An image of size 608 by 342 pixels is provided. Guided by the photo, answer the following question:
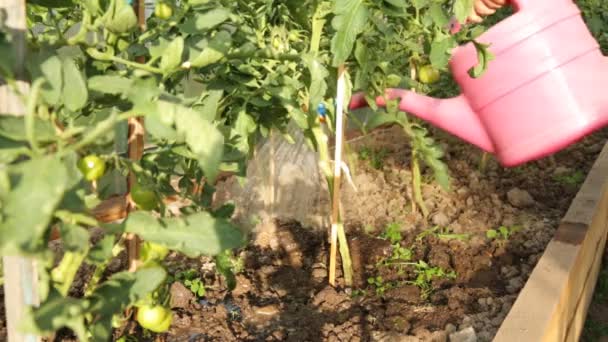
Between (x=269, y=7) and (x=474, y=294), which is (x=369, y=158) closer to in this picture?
(x=474, y=294)

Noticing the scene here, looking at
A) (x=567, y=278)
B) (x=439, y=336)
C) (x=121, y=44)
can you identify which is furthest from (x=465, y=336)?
(x=121, y=44)

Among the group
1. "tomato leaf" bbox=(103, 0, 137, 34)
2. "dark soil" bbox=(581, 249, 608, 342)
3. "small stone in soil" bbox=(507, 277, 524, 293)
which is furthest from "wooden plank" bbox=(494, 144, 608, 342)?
"tomato leaf" bbox=(103, 0, 137, 34)

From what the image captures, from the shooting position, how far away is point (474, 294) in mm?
1917

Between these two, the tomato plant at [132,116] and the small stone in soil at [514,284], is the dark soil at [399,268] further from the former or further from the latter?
the tomato plant at [132,116]

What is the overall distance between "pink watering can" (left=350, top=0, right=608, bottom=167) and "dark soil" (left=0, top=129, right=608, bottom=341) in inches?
18.7

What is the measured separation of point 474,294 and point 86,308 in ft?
4.77

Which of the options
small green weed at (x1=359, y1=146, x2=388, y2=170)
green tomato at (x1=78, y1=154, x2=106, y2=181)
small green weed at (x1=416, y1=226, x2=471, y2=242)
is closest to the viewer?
green tomato at (x1=78, y1=154, x2=106, y2=181)

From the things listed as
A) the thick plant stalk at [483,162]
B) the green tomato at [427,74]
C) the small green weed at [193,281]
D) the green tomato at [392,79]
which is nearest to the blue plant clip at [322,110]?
the green tomato at [392,79]

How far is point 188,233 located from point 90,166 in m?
0.12

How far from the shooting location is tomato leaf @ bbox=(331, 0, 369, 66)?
1.25 metres

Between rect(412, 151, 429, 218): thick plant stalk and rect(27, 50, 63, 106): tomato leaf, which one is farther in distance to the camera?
rect(412, 151, 429, 218): thick plant stalk

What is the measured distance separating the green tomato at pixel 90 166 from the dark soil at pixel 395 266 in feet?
3.47

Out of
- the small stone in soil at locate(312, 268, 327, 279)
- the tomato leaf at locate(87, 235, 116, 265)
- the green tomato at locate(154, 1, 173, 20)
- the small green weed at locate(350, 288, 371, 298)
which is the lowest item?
the small green weed at locate(350, 288, 371, 298)

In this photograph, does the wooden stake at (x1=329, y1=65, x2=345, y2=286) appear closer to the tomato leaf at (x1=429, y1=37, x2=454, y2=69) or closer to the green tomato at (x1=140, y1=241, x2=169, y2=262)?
the tomato leaf at (x1=429, y1=37, x2=454, y2=69)
